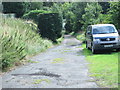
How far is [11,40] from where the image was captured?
957 centimetres

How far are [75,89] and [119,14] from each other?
36.5 ft

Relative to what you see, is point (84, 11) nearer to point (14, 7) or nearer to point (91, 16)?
point (91, 16)

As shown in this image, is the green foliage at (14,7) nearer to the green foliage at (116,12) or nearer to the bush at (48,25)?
the bush at (48,25)

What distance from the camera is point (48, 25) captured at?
77.8ft

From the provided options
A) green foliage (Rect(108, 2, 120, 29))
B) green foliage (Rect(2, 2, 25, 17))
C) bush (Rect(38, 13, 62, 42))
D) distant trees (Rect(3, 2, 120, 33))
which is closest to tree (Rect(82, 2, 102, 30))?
distant trees (Rect(3, 2, 120, 33))

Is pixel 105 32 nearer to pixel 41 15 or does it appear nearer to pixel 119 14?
pixel 119 14

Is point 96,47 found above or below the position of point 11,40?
below

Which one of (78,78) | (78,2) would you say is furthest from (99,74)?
(78,2)

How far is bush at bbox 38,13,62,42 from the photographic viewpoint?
23594 millimetres

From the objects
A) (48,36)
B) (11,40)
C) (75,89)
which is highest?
(11,40)

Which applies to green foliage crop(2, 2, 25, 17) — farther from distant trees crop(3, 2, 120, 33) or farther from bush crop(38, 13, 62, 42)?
bush crop(38, 13, 62, 42)

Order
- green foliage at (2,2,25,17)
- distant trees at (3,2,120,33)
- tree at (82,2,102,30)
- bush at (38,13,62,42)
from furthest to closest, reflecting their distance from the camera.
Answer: green foliage at (2,2,25,17), tree at (82,2,102,30), bush at (38,13,62,42), distant trees at (3,2,120,33)

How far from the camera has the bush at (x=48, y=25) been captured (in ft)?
77.4

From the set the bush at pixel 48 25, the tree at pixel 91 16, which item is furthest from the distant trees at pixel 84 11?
the bush at pixel 48 25
